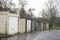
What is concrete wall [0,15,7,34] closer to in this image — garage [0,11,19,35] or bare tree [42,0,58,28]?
garage [0,11,19,35]

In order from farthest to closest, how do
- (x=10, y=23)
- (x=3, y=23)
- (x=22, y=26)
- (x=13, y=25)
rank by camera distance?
1. (x=22, y=26)
2. (x=13, y=25)
3. (x=10, y=23)
4. (x=3, y=23)

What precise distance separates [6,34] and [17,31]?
5563 millimetres

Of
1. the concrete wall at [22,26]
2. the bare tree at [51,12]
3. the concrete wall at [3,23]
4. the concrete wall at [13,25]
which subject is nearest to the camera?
the concrete wall at [3,23]

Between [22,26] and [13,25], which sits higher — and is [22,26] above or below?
below

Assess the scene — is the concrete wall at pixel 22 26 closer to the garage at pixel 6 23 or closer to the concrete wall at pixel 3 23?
the garage at pixel 6 23

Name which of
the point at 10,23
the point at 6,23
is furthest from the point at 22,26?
the point at 6,23

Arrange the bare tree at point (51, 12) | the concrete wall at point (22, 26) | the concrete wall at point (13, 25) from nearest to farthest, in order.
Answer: the concrete wall at point (13, 25)
the concrete wall at point (22, 26)
the bare tree at point (51, 12)

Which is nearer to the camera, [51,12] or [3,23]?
[3,23]

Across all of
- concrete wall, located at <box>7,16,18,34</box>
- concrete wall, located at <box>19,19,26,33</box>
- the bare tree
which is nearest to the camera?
concrete wall, located at <box>7,16,18,34</box>

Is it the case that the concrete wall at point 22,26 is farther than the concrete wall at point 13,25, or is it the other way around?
the concrete wall at point 22,26

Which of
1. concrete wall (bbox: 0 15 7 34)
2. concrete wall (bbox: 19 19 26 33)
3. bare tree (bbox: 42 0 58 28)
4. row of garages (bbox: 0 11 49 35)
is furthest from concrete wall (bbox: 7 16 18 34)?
bare tree (bbox: 42 0 58 28)

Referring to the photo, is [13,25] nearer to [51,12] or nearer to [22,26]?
[22,26]

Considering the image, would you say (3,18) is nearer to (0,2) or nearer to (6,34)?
(6,34)

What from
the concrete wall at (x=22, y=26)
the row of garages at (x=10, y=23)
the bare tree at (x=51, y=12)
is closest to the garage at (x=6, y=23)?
the row of garages at (x=10, y=23)
